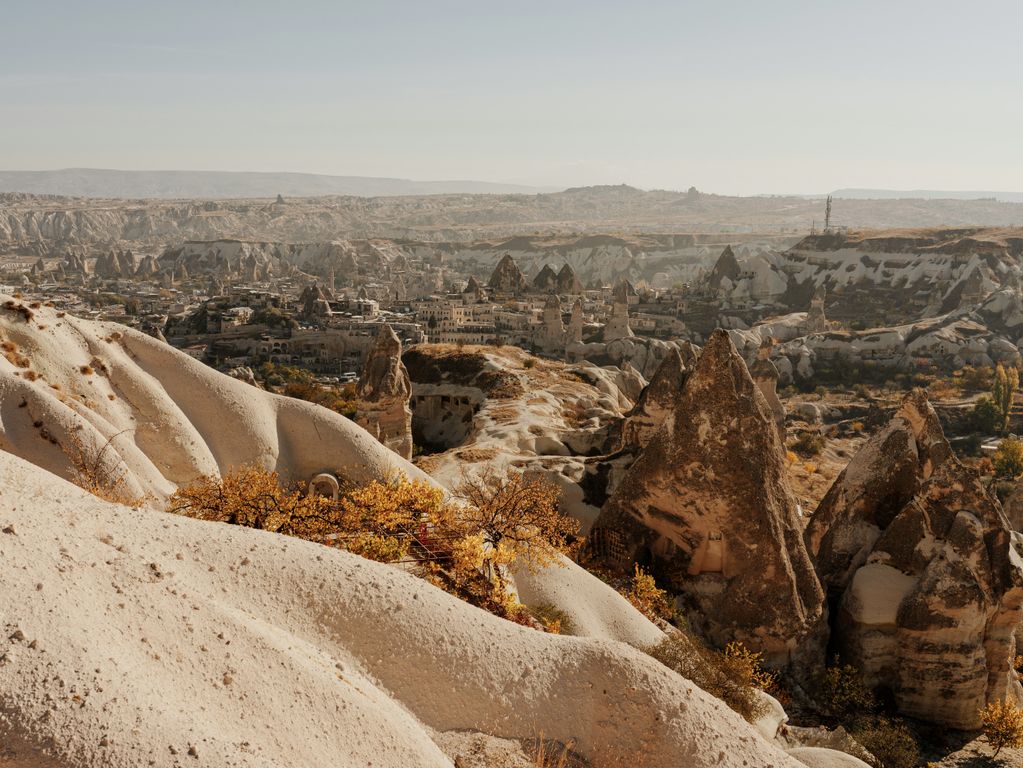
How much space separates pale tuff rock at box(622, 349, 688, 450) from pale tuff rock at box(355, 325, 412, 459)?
619cm

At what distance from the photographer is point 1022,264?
78.2 m

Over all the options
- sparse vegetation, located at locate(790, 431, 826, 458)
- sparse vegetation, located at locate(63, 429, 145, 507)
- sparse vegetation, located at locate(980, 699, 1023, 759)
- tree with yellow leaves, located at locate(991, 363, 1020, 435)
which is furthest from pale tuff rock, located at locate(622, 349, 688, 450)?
tree with yellow leaves, located at locate(991, 363, 1020, 435)

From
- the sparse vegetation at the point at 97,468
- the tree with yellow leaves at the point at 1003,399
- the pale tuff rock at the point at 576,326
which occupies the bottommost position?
the tree with yellow leaves at the point at 1003,399

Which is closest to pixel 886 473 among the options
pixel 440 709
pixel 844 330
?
pixel 440 709

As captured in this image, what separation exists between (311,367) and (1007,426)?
43385mm

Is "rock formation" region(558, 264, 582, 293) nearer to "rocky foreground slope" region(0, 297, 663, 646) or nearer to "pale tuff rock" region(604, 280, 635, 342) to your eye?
"pale tuff rock" region(604, 280, 635, 342)

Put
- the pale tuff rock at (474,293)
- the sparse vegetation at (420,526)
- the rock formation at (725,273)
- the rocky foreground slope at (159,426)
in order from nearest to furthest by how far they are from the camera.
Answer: the sparse vegetation at (420,526) < the rocky foreground slope at (159,426) < the pale tuff rock at (474,293) < the rock formation at (725,273)

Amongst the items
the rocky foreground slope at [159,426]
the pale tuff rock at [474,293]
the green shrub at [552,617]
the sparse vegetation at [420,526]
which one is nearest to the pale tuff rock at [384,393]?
the rocky foreground slope at [159,426]

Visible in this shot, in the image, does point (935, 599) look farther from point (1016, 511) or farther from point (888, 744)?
point (1016, 511)

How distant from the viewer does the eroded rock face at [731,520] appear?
12688 millimetres

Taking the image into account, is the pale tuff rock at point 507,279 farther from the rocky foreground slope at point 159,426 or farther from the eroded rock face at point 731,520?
the eroded rock face at point 731,520

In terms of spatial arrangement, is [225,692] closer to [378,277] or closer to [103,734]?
[103,734]

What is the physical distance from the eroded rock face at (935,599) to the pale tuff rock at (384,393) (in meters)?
11.7

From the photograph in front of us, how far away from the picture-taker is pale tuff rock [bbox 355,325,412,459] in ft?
74.3
